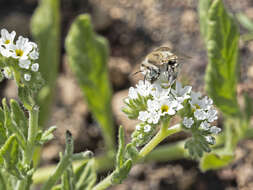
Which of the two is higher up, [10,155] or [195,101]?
[195,101]

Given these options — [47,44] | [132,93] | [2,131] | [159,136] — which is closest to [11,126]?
[2,131]

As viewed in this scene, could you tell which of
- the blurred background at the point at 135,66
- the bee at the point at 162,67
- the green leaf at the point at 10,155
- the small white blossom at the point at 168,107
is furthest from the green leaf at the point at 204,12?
the green leaf at the point at 10,155

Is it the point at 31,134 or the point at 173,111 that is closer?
the point at 173,111

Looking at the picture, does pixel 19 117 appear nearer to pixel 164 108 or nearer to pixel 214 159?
pixel 164 108

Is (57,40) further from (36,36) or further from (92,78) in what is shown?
(92,78)

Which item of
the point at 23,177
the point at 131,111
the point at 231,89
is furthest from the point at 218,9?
the point at 23,177

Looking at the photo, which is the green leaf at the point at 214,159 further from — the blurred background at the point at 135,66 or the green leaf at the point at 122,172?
the green leaf at the point at 122,172
